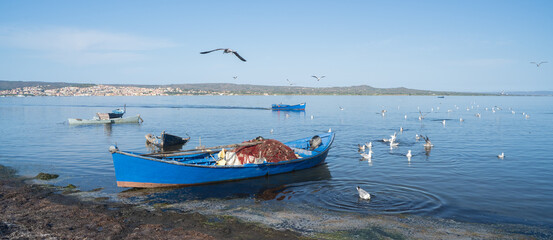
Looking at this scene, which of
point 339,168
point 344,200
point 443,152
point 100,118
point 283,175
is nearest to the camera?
point 344,200

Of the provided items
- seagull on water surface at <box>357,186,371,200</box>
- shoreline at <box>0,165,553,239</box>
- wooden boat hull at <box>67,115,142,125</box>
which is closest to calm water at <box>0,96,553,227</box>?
seagull on water surface at <box>357,186,371,200</box>

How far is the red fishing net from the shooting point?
16.9 m

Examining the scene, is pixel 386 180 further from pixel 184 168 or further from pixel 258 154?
pixel 184 168

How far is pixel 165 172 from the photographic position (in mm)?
14594

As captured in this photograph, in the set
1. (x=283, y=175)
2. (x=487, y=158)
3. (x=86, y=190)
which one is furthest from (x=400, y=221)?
(x=487, y=158)

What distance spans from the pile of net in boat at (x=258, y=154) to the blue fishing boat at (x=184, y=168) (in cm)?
18

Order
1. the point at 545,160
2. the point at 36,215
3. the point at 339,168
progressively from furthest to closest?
the point at 545,160
the point at 339,168
the point at 36,215

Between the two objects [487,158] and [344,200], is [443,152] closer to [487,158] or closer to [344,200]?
[487,158]

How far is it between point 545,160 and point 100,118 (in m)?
44.5

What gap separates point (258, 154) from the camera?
1720 cm

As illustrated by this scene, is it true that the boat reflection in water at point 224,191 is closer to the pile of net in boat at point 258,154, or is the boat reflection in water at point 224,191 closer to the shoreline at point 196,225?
the pile of net in boat at point 258,154

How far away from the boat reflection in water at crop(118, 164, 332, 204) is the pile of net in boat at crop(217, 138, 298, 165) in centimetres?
87

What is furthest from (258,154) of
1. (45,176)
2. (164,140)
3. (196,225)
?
(164,140)

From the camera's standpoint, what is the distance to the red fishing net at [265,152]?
16.9 metres
